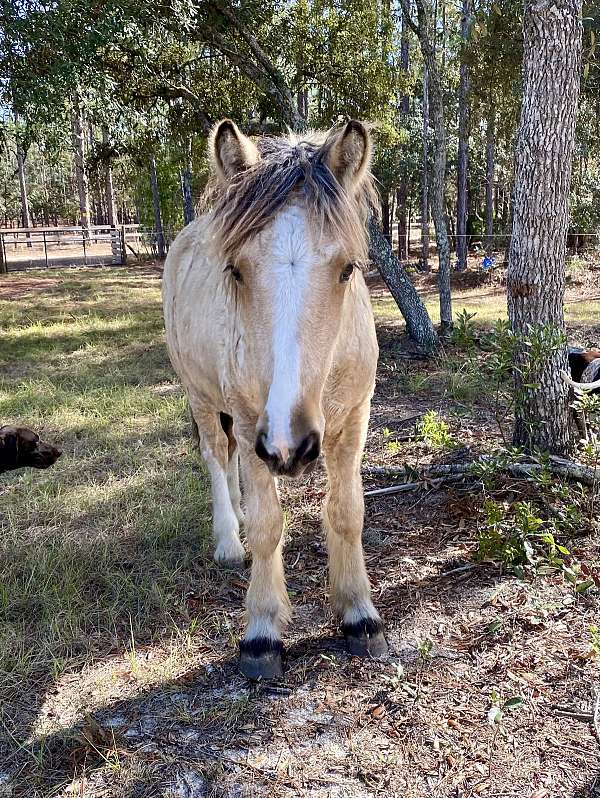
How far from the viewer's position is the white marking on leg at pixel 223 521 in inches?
136

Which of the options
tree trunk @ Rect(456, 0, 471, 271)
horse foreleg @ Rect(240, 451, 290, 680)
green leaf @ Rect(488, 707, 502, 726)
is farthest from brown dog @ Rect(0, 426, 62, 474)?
tree trunk @ Rect(456, 0, 471, 271)

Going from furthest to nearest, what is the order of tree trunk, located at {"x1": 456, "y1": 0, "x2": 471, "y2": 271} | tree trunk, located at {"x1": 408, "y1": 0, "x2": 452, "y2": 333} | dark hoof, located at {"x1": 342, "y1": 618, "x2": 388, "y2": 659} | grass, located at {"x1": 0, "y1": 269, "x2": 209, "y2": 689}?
1. tree trunk, located at {"x1": 456, "y1": 0, "x2": 471, "y2": 271}
2. tree trunk, located at {"x1": 408, "y1": 0, "x2": 452, "y2": 333}
3. grass, located at {"x1": 0, "y1": 269, "x2": 209, "y2": 689}
4. dark hoof, located at {"x1": 342, "y1": 618, "x2": 388, "y2": 659}

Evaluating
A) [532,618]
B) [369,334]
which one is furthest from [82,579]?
[532,618]

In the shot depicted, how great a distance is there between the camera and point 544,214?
3.65m

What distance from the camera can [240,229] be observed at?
201 cm

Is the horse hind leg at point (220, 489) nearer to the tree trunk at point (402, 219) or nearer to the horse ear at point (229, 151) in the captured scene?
the horse ear at point (229, 151)

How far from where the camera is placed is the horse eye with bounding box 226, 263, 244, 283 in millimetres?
2061

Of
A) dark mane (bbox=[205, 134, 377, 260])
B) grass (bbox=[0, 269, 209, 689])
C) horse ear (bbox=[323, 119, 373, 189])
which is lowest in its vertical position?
grass (bbox=[0, 269, 209, 689])

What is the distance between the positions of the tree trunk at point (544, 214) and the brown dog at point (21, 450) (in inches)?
121

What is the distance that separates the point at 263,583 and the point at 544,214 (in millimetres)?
2795

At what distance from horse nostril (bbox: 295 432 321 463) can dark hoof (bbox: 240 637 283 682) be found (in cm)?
116

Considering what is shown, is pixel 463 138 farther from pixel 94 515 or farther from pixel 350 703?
pixel 350 703

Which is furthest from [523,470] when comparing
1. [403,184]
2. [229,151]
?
[403,184]

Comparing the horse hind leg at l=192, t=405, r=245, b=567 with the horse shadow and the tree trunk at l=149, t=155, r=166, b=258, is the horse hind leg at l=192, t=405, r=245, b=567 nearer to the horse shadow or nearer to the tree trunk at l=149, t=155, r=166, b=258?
the horse shadow
